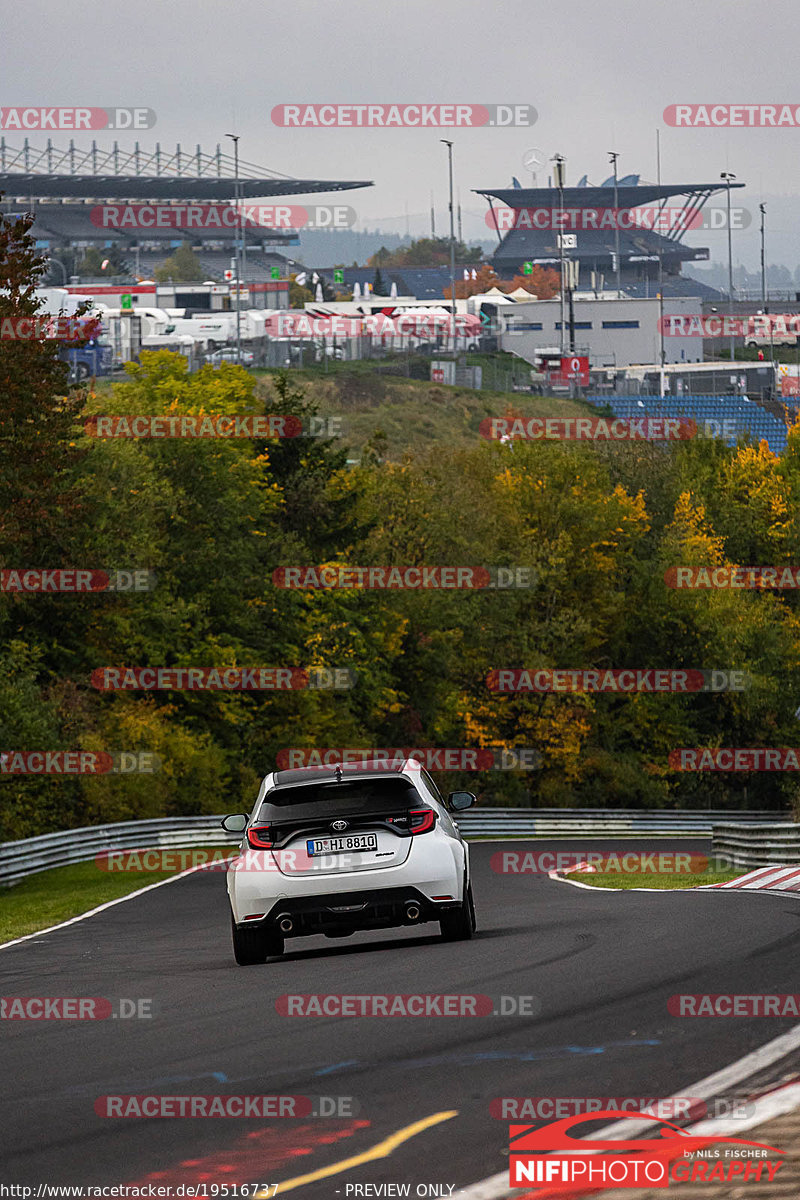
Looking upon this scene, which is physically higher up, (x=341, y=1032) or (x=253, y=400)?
(x=253, y=400)

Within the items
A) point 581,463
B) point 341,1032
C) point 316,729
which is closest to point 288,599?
point 316,729

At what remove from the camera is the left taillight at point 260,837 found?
12562 mm

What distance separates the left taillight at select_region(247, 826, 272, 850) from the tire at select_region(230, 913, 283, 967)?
0.59 meters

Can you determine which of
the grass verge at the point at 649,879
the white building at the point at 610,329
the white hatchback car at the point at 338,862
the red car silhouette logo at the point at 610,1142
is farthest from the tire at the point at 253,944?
the white building at the point at 610,329

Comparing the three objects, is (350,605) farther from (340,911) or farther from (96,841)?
(340,911)

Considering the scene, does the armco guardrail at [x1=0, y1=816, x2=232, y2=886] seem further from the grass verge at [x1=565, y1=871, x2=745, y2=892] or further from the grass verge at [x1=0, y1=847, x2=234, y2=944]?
the grass verge at [x1=565, y1=871, x2=745, y2=892]

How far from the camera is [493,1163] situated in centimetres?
633

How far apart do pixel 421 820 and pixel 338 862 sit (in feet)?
2.33

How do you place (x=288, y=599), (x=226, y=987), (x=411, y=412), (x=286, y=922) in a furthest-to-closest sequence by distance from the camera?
(x=411, y=412) < (x=288, y=599) < (x=286, y=922) < (x=226, y=987)

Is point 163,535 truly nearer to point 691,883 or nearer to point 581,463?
point 581,463

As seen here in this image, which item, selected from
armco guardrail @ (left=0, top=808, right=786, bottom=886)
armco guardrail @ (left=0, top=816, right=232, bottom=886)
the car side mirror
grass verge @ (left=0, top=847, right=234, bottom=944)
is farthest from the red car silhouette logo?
armco guardrail @ (left=0, top=808, right=786, bottom=886)

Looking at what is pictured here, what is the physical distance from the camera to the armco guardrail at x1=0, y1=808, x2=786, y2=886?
100.0 ft

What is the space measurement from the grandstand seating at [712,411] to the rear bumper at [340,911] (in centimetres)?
9618

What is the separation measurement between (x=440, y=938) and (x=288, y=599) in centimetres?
3903
